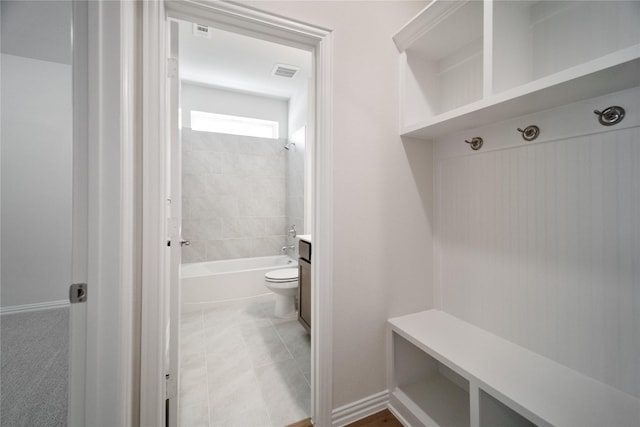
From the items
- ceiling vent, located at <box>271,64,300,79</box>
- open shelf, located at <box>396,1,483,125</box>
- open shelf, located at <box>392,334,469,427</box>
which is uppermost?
ceiling vent, located at <box>271,64,300,79</box>

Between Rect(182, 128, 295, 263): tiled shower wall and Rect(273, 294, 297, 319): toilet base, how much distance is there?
1.32 meters

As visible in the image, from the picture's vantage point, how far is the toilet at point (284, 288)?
2461mm

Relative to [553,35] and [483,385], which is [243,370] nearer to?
[483,385]

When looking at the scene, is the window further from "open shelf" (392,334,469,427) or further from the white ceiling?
"open shelf" (392,334,469,427)

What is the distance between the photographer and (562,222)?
106cm

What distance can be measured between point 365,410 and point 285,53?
10.1 feet

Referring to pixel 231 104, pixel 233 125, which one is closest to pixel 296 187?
pixel 233 125

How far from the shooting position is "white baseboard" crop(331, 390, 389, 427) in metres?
1.34

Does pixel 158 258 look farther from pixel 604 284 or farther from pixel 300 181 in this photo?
pixel 300 181

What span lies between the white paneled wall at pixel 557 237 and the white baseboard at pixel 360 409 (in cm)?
69

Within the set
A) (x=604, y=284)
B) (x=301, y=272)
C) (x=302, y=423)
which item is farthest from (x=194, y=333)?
(x=604, y=284)

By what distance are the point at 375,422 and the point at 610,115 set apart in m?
1.73

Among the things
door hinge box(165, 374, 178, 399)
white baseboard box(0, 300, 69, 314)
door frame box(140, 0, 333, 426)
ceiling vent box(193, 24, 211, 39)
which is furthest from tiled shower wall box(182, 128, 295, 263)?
door frame box(140, 0, 333, 426)

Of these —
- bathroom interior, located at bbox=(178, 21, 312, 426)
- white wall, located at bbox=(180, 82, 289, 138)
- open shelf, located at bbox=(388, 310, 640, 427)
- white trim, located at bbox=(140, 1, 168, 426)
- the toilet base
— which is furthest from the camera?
white wall, located at bbox=(180, 82, 289, 138)
